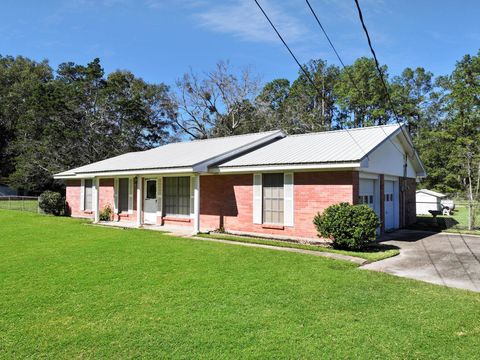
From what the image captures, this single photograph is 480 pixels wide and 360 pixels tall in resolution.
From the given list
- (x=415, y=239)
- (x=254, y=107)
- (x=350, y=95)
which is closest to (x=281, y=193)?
(x=415, y=239)

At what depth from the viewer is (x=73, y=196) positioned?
23.8 m

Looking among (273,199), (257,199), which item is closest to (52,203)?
(257,199)

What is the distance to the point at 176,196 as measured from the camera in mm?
17062

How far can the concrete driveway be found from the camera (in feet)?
25.8

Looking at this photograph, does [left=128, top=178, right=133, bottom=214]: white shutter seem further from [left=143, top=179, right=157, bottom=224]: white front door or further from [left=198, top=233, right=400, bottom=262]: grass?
[left=198, top=233, right=400, bottom=262]: grass

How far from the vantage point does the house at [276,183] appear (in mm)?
12656

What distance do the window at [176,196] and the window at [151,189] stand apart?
79 cm

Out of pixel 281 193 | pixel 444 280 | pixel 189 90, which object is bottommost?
pixel 444 280

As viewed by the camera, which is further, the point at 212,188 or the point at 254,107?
the point at 254,107

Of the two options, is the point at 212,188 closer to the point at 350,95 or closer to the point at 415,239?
the point at 415,239

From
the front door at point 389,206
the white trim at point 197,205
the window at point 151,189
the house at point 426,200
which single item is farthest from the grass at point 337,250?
the house at point 426,200

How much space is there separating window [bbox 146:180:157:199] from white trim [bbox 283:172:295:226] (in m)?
7.37

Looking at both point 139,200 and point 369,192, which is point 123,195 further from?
point 369,192

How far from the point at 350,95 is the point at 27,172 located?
116 feet
